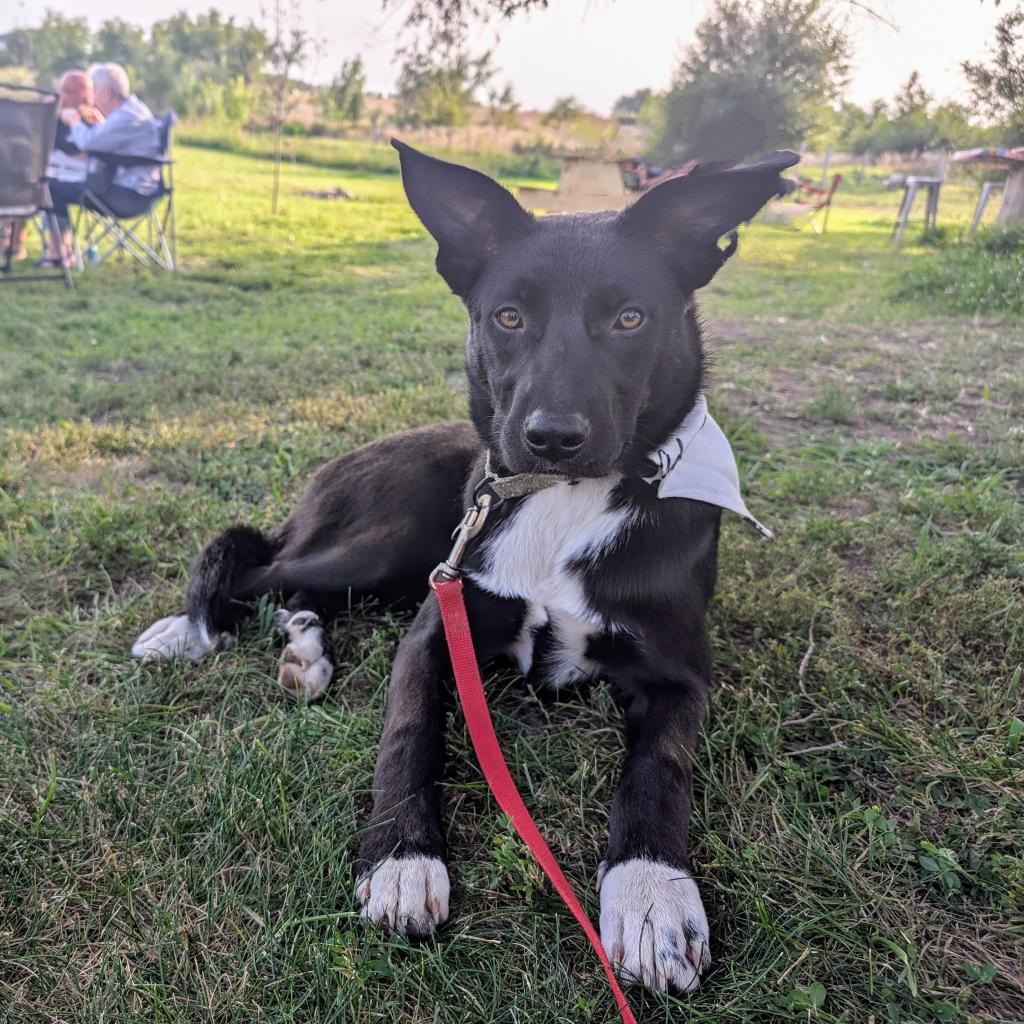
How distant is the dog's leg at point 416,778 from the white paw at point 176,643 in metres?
0.66

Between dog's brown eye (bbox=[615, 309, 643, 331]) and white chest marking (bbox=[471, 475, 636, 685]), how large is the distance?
0.42 metres

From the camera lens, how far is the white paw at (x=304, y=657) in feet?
7.74

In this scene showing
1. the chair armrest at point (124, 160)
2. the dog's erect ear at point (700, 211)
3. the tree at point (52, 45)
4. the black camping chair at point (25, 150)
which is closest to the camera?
the dog's erect ear at point (700, 211)

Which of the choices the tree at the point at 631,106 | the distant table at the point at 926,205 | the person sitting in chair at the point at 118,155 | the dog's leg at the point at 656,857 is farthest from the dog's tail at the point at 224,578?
the distant table at the point at 926,205

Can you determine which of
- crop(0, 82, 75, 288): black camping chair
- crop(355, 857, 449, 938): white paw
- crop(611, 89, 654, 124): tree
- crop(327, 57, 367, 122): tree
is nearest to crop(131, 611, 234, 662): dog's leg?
crop(355, 857, 449, 938): white paw

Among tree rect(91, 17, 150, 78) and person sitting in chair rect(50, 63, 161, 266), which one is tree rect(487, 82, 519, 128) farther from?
tree rect(91, 17, 150, 78)

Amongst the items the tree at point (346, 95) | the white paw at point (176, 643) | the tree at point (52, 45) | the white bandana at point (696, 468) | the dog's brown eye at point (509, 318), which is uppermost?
the tree at point (52, 45)

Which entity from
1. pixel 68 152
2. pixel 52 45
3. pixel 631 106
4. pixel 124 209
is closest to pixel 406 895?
pixel 631 106

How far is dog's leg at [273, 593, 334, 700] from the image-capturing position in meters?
2.36

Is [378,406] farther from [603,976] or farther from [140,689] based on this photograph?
[603,976]

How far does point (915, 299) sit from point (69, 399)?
8350mm

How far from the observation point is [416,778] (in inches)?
73.9

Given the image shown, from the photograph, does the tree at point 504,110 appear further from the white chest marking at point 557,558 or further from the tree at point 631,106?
the white chest marking at point 557,558

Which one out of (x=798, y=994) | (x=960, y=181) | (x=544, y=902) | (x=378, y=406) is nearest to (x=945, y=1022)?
(x=798, y=994)
